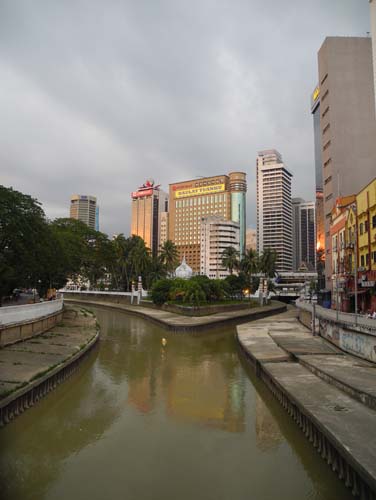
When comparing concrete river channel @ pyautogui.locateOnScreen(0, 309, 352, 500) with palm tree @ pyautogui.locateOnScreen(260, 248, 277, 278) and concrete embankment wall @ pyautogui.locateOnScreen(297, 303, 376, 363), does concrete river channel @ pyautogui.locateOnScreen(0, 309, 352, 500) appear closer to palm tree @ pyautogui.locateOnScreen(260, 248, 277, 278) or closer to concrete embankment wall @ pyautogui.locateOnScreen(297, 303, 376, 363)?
concrete embankment wall @ pyautogui.locateOnScreen(297, 303, 376, 363)

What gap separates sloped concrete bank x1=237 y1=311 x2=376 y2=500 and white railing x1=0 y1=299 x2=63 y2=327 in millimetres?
18249

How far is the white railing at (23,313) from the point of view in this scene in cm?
2678

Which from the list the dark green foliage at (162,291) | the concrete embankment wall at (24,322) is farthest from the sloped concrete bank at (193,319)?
the concrete embankment wall at (24,322)

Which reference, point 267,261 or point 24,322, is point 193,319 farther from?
point 267,261

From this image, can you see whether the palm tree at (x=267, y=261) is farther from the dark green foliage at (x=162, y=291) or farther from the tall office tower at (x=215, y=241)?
the tall office tower at (x=215, y=241)

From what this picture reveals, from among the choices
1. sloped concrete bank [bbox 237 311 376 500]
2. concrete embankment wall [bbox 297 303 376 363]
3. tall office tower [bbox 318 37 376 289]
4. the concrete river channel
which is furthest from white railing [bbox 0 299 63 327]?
tall office tower [bbox 318 37 376 289]

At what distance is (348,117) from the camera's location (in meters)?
70.9

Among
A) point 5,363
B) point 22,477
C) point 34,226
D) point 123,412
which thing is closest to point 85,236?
point 34,226

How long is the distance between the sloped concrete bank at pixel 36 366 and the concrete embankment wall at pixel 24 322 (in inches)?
23.1

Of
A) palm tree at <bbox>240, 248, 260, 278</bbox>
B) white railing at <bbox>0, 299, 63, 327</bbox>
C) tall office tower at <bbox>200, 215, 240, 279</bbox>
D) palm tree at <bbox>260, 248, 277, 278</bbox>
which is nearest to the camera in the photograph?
white railing at <bbox>0, 299, 63, 327</bbox>

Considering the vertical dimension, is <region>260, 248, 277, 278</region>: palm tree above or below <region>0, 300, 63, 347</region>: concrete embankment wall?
above

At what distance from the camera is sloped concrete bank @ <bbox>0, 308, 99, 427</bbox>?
58.1ft

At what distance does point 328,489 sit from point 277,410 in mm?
7607

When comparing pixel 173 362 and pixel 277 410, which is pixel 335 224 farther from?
pixel 277 410
